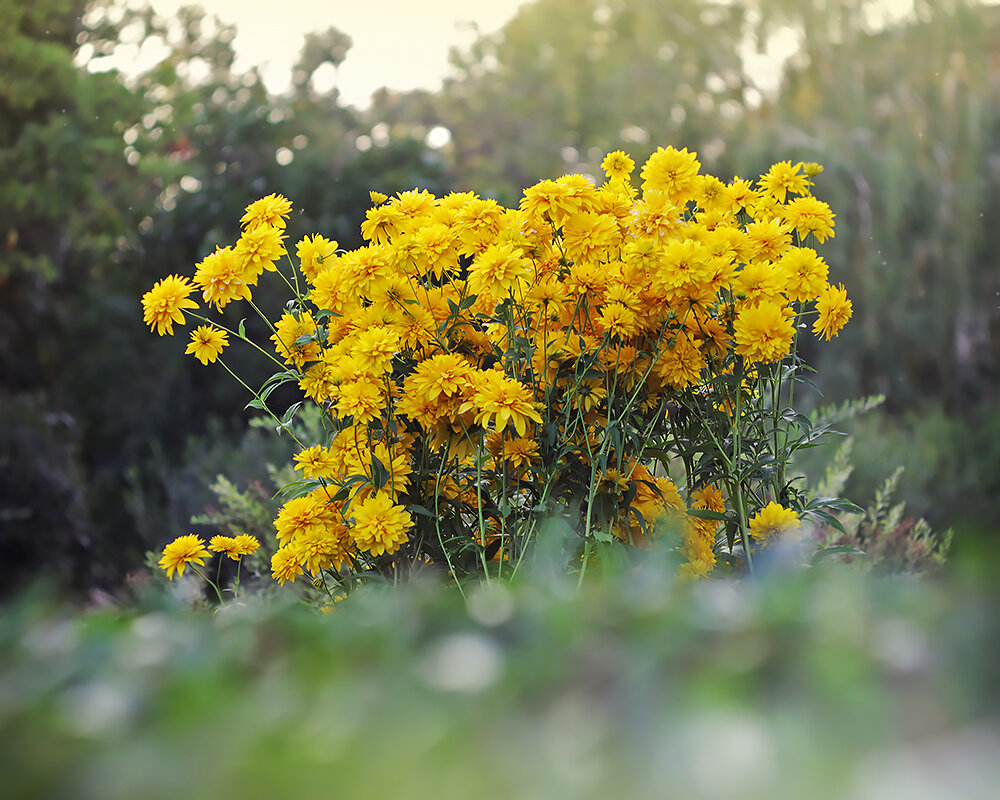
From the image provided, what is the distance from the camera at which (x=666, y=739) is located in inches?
23.1

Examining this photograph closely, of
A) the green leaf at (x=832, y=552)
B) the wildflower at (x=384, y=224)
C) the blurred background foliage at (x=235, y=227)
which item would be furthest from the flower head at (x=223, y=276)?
the blurred background foliage at (x=235, y=227)

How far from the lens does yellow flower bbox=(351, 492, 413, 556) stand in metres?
1.87

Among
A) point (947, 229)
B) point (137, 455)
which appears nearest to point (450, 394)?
point (137, 455)

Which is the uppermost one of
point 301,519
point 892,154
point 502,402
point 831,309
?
point 502,402

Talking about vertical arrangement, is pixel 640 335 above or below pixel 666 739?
below

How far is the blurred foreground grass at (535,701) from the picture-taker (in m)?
0.55

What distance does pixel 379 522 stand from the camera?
73.9 inches

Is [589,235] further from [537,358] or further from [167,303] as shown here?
[167,303]

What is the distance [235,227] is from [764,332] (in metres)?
5.64

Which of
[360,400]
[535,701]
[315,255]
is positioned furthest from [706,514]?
[535,701]

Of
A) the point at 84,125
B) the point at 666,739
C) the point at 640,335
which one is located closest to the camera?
the point at 666,739

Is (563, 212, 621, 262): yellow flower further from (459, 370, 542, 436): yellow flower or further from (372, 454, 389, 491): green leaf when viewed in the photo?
(372, 454, 389, 491): green leaf

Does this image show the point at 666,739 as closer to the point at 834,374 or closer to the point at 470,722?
the point at 470,722

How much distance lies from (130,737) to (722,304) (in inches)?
68.8
